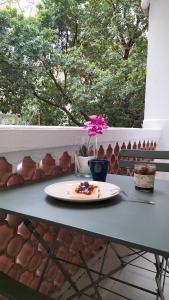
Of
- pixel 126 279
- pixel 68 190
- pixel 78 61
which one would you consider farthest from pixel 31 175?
pixel 78 61

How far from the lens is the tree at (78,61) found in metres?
6.62

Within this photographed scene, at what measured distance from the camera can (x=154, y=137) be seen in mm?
3076

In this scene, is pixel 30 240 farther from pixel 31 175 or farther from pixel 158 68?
pixel 158 68

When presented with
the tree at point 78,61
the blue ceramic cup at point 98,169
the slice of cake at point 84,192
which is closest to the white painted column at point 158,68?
the blue ceramic cup at point 98,169

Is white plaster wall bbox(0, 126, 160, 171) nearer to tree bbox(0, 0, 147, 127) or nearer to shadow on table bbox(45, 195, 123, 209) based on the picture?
shadow on table bbox(45, 195, 123, 209)

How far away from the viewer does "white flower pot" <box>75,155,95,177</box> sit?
140 cm

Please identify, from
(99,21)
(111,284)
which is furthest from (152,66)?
(99,21)

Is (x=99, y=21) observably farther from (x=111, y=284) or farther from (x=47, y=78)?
(x=111, y=284)

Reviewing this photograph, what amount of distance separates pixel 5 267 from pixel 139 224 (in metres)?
0.77

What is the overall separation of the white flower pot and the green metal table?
0.37 m

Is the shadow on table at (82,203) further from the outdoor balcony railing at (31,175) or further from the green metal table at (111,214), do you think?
the outdoor balcony railing at (31,175)

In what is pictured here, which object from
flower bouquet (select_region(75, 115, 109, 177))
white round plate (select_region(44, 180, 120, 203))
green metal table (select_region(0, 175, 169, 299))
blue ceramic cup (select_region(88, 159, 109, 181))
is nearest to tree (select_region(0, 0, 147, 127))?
flower bouquet (select_region(75, 115, 109, 177))

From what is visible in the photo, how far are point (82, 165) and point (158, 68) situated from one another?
7.43ft

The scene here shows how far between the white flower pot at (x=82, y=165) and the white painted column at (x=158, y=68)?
204 centimetres
